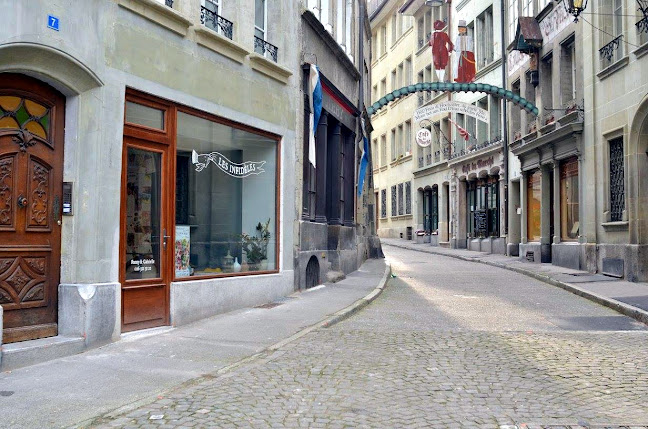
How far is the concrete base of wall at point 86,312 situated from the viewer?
774 cm

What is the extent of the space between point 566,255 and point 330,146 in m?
8.33

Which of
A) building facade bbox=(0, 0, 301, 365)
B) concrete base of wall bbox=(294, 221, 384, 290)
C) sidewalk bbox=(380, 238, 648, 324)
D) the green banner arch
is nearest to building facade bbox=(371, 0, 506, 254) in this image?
the green banner arch

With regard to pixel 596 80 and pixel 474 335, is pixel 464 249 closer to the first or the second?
pixel 596 80

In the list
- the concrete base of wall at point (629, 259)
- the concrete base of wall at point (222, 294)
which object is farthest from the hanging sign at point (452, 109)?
the concrete base of wall at point (222, 294)

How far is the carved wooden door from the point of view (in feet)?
23.7

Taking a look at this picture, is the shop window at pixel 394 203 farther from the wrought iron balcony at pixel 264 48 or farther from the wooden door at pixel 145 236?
the wooden door at pixel 145 236

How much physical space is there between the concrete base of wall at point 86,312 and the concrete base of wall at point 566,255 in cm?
1519

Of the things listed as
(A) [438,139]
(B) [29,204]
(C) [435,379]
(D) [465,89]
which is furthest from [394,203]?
(C) [435,379]

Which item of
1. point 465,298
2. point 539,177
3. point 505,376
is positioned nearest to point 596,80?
point 539,177

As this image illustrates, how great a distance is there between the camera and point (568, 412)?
17.9 ft

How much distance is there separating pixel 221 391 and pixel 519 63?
2243 centimetres

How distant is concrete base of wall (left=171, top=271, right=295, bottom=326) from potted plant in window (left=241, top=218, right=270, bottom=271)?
26 cm

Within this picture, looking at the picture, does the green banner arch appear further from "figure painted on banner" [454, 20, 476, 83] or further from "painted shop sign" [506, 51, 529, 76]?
"figure painted on banner" [454, 20, 476, 83]

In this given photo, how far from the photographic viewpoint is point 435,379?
6.63m
